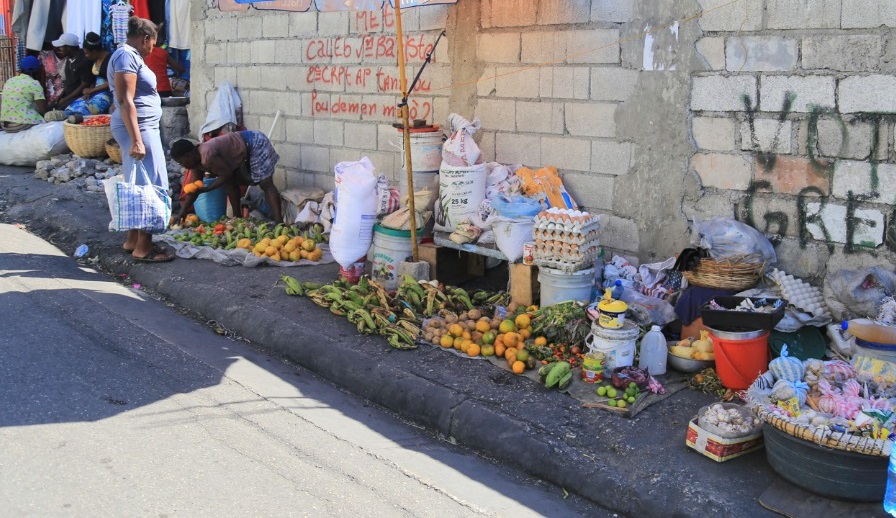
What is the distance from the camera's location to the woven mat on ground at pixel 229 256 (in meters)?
8.18

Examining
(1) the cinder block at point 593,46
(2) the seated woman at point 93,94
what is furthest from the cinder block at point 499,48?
(2) the seated woman at point 93,94

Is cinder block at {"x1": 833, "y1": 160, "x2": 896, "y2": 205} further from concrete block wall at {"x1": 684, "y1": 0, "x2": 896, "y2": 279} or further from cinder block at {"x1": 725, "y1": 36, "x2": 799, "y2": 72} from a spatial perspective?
cinder block at {"x1": 725, "y1": 36, "x2": 799, "y2": 72}

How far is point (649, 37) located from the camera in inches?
252

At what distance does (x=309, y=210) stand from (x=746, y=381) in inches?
213

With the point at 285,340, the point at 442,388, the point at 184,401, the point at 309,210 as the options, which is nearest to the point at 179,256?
the point at 309,210

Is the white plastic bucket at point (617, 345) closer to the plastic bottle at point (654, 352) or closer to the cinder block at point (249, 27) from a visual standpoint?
the plastic bottle at point (654, 352)

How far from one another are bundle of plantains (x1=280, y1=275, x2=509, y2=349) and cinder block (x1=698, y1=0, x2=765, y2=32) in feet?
8.35

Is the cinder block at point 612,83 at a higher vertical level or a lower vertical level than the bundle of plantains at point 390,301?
higher

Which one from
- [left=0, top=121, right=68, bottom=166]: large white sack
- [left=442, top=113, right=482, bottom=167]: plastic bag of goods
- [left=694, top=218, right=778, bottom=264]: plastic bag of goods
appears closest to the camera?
[left=694, top=218, right=778, bottom=264]: plastic bag of goods

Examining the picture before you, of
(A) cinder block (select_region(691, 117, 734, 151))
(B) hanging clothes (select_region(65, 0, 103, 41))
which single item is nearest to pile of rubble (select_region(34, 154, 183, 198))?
(B) hanging clothes (select_region(65, 0, 103, 41))

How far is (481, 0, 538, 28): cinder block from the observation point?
7.17 m

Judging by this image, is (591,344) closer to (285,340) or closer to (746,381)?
(746,381)

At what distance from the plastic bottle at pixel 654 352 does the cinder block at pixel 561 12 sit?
106 inches

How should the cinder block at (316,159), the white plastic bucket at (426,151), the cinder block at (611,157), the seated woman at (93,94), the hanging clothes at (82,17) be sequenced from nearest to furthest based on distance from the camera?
the cinder block at (611,157)
the white plastic bucket at (426,151)
the cinder block at (316,159)
the seated woman at (93,94)
the hanging clothes at (82,17)
